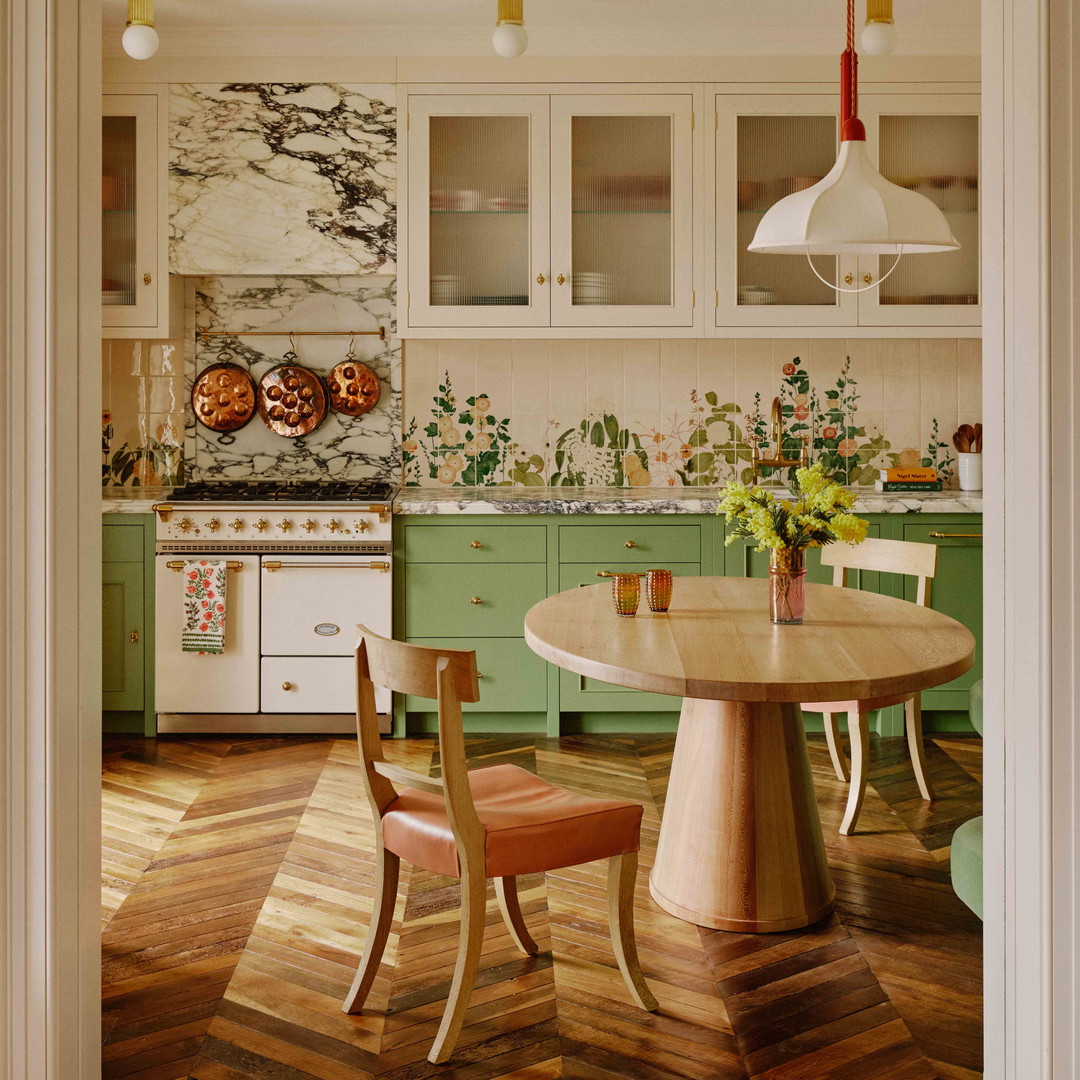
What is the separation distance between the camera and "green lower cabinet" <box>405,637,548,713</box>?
3.89 m

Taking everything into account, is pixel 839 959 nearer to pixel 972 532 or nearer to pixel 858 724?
pixel 858 724

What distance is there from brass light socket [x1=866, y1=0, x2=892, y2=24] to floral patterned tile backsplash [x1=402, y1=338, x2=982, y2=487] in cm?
205

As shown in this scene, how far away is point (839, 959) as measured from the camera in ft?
7.48

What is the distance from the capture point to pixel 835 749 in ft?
10.8

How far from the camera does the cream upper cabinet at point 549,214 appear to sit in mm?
3973

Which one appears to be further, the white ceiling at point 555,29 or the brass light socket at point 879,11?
the white ceiling at point 555,29

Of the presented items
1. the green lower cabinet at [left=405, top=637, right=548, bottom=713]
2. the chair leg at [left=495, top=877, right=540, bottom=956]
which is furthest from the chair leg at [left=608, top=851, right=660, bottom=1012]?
the green lower cabinet at [left=405, top=637, right=548, bottom=713]

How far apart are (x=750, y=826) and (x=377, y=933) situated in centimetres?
86

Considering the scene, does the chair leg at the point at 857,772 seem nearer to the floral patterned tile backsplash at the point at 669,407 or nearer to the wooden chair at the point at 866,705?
the wooden chair at the point at 866,705

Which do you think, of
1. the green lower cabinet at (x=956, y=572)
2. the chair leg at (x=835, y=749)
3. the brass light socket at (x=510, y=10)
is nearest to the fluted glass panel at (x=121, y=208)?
the brass light socket at (x=510, y=10)

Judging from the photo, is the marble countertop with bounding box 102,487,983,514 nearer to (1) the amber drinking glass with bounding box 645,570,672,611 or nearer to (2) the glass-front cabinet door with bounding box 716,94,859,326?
(2) the glass-front cabinet door with bounding box 716,94,859,326

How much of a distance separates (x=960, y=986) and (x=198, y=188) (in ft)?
11.8

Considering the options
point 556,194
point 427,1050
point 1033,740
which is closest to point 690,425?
point 556,194

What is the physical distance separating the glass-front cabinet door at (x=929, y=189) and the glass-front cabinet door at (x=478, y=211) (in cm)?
125
